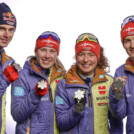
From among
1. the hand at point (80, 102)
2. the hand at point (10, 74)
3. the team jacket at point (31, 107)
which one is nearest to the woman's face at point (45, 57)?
the team jacket at point (31, 107)

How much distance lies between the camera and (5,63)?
3299 millimetres

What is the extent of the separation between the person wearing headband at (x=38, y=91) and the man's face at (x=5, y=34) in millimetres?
443

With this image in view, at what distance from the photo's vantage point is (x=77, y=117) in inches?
124

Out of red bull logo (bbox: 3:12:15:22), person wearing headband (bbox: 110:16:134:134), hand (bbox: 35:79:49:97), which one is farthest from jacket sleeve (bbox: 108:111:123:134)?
red bull logo (bbox: 3:12:15:22)

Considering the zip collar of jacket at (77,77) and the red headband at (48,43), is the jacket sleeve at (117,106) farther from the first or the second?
the red headband at (48,43)

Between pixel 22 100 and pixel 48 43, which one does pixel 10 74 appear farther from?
pixel 48 43

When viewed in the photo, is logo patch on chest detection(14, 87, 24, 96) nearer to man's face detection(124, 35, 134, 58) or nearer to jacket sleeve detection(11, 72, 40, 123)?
jacket sleeve detection(11, 72, 40, 123)

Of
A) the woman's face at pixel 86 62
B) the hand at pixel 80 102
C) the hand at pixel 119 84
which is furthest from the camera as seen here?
the woman's face at pixel 86 62

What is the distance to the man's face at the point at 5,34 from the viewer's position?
3480 mm

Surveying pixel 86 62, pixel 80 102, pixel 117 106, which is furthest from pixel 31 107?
pixel 117 106

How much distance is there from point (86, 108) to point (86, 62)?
2.17 feet

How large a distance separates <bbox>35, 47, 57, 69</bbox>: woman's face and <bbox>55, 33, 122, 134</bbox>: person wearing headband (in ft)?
1.10

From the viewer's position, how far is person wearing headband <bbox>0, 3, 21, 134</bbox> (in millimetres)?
3084

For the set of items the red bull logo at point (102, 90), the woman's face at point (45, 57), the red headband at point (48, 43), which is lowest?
the red bull logo at point (102, 90)
